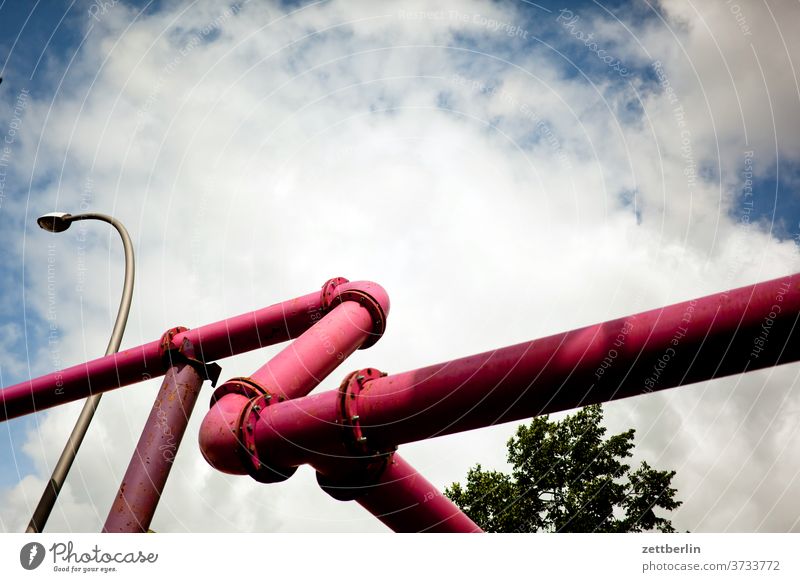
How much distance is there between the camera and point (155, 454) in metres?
7.99

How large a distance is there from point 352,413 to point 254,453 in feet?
4.09

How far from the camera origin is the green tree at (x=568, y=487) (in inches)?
939

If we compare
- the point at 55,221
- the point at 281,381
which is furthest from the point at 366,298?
the point at 55,221

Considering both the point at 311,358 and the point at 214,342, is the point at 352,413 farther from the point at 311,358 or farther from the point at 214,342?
the point at 214,342

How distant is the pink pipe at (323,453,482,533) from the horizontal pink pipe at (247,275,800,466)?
1166 mm

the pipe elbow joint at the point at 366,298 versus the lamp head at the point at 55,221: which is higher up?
the lamp head at the point at 55,221

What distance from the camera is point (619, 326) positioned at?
3.98 meters

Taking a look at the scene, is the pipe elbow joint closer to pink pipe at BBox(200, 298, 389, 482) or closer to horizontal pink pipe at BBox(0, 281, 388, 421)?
horizontal pink pipe at BBox(0, 281, 388, 421)

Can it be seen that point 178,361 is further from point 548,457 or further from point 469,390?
point 548,457
